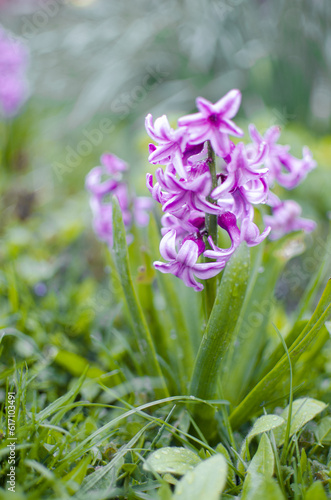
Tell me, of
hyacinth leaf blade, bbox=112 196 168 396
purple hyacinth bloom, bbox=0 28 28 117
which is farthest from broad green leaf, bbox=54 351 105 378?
purple hyacinth bloom, bbox=0 28 28 117

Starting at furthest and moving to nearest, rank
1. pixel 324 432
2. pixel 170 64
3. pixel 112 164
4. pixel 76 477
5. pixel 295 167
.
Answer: pixel 170 64 → pixel 112 164 → pixel 295 167 → pixel 324 432 → pixel 76 477

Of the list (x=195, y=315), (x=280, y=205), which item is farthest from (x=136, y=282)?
(x=280, y=205)

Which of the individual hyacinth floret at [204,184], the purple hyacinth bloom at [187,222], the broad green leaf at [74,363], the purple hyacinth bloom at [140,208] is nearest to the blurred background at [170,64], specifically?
the purple hyacinth bloom at [140,208]

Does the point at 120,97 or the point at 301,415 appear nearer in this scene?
the point at 301,415

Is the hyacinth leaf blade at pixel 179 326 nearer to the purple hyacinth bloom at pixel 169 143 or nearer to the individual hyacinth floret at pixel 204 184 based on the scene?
the individual hyacinth floret at pixel 204 184

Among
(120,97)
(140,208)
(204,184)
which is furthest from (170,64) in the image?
(204,184)

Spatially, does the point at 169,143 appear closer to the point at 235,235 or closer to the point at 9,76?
the point at 235,235

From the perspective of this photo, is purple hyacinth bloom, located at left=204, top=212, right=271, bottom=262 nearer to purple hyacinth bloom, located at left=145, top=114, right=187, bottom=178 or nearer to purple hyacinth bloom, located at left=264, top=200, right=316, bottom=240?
purple hyacinth bloom, located at left=145, top=114, right=187, bottom=178
